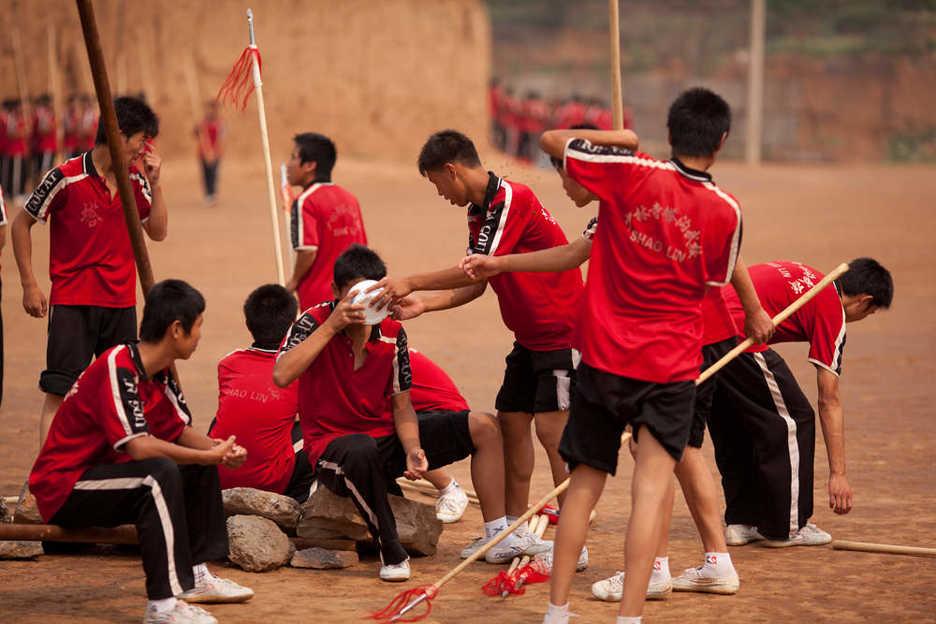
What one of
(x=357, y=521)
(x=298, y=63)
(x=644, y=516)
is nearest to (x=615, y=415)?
(x=644, y=516)

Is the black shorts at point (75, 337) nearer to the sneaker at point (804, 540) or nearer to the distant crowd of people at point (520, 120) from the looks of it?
the sneaker at point (804, 540)

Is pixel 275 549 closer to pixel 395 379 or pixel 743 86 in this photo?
pixel 395 379

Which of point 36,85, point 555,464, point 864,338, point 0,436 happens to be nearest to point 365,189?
point 36,85

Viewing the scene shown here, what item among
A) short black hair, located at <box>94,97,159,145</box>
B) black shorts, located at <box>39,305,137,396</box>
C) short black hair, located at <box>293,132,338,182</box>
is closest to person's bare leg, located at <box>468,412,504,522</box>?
black shorts, located at <box>39,305,137,396</box>

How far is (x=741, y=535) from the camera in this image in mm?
6328

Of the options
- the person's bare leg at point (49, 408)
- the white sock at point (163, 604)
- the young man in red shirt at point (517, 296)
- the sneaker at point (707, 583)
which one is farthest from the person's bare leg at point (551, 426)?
the person's bare leg at point (49, 408)

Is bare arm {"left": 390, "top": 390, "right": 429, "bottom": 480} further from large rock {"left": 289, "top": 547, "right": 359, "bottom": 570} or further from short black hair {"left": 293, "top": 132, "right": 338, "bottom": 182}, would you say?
short black hair {"left": 293, "top": 132, "right": 338, "bottom": 182}

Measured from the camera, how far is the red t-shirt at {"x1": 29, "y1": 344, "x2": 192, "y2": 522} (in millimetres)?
4859

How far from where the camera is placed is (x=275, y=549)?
18.9 feet

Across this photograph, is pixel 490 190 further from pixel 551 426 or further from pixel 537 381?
pixel 551 426

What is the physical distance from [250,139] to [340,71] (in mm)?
3200

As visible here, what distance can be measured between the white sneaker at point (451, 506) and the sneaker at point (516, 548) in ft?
2.67

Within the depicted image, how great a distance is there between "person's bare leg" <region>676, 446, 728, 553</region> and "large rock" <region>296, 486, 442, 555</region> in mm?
1275

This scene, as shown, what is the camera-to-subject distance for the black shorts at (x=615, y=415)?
15.6 feet
